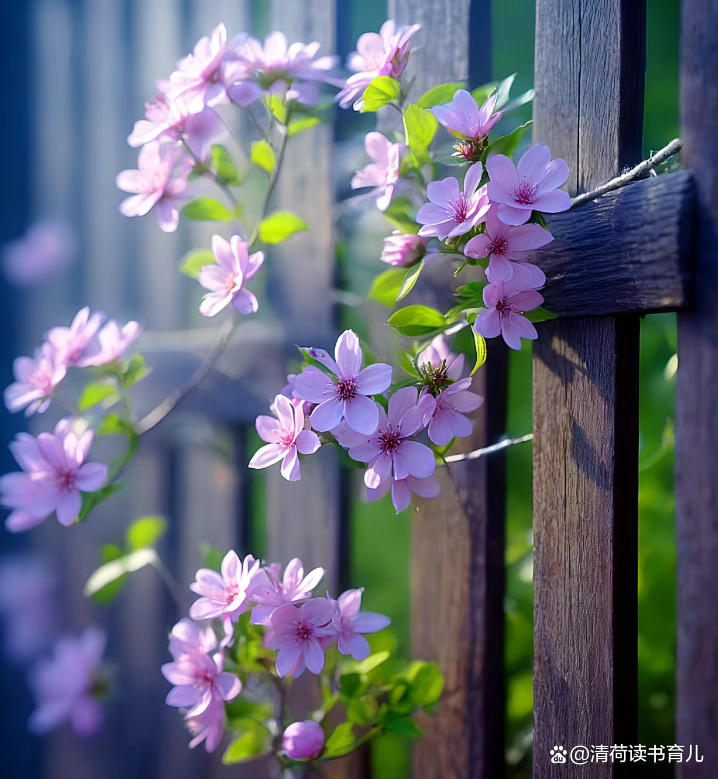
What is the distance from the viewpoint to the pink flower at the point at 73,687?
153 centimetres

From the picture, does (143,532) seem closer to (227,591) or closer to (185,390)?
(185,390)

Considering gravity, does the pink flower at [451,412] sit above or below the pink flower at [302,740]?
above

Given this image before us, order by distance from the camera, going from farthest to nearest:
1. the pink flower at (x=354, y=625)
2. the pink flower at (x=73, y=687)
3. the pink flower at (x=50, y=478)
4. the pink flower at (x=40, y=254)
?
the pink flower at (x=40, y=254) < the pink flower at (x=73, y=687) < the pink flower at (x=50, y=478) < the pink flower at (x=354, y=625)

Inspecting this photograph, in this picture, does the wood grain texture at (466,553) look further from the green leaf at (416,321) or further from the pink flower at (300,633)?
the pink flower at (300,633)

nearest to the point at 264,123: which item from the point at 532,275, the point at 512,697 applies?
the point at 532,275

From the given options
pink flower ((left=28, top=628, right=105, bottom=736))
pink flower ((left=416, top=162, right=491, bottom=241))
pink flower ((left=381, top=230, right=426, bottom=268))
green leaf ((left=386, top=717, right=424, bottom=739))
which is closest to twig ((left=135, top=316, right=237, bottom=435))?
pink flower ((left=381, top=230, right=426, bottom=268))

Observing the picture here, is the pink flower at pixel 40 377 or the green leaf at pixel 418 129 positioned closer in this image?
the green leaf at pixel 418 129

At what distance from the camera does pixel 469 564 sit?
0.96 meters

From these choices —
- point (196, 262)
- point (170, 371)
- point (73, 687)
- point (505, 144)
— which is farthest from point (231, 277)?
point (73, 687)

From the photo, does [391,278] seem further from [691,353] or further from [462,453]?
[691,353]

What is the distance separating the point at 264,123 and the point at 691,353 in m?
1.05

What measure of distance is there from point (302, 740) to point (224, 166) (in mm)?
725

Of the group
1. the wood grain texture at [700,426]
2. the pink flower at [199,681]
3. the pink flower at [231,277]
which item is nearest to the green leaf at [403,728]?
the pink flower at [199,681]

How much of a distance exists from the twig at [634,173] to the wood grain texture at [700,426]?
0.05 feet
